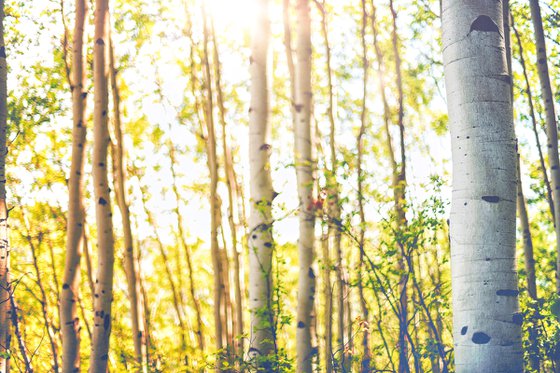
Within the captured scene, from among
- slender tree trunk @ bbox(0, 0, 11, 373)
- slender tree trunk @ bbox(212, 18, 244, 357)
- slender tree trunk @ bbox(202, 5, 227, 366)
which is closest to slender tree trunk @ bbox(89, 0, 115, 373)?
slender tree trunk @ bbox(0, 0, 11, 373)

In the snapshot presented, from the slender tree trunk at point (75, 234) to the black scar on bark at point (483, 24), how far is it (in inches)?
226

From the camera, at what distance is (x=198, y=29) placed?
43.2ft

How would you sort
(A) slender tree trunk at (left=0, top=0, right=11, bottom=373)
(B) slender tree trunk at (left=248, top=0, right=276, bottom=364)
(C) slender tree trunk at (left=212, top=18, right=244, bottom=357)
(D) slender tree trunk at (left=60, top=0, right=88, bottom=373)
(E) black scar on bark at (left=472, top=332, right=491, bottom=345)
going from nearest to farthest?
1. (E) black scar on bark at (left=472, top=332, right=491, bottom=345)
2. (B) slender tree trunk at (left=248, top=0, right=276, bottom=364)
3. (A) slender tree trunk at (left=0, top=0, right=11, bottom=373)
4. (D) slender tree trunk at (left=60, top=0, right=88, bottom=373)
5. (C) slender tree trunk at (left=212, top=18, right=244, bottom=357)

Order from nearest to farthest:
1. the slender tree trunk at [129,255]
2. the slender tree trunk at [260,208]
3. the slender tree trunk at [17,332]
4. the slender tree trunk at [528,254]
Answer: the slender tree trunk at [260,208] → the slender tree trunk at [17,332] → the slender tree trunk at [528,254] → the slender tree trunk at [129,255]

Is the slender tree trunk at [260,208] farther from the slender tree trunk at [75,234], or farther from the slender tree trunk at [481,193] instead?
the slender tree trunk at [481,193]

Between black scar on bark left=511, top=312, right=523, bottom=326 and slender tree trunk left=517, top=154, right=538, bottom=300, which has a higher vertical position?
slender tree trunk left=517, top=154, right=538, bottom=300

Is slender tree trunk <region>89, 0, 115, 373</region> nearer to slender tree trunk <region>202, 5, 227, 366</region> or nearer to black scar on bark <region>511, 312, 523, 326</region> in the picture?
slender tree trunk <region>202, 5, 227, 366</region>

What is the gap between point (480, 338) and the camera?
8.42 ft

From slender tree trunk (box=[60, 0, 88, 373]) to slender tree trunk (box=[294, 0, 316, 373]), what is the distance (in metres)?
2.63

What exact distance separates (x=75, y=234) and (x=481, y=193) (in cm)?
584

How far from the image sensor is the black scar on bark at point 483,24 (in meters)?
2.84

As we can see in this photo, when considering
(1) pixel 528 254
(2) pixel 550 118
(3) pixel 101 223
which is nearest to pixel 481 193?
(3) pixel 101 223

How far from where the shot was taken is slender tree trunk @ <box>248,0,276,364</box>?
611cm

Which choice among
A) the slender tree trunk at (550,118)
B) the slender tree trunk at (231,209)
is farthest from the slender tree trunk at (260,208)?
the slender tree trunk at (231,209)
